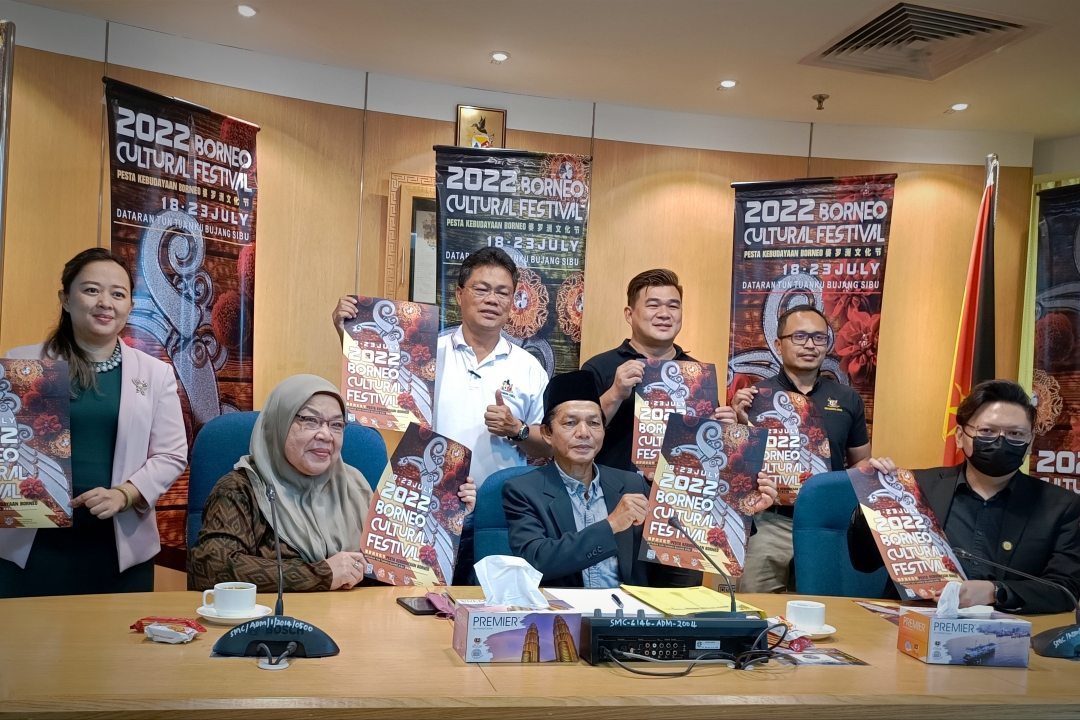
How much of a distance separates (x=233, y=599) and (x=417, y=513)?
602 millimetres

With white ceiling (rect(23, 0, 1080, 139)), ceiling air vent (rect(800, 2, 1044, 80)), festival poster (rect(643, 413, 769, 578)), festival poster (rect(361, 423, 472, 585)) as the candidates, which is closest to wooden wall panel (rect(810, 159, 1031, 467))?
white ceiling (rect(23, 0, 1080, 139))

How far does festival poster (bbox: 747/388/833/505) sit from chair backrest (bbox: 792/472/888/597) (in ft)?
1.54

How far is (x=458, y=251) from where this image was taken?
15.4 ft

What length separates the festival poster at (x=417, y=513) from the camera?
2.43m

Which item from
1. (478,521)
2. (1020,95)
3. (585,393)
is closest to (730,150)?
Answer: (1020,95)

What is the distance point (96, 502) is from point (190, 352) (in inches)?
60.2

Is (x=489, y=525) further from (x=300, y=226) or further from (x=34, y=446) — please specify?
(x=300, y=226)

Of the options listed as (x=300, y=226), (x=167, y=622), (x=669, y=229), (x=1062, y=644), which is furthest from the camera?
(x=669, y=229)

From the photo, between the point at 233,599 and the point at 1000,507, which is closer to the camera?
the point at 233,599

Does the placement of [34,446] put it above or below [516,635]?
above

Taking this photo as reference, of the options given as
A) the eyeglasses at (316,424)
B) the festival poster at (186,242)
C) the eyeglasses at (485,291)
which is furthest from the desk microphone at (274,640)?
the festival poster at (186,242)

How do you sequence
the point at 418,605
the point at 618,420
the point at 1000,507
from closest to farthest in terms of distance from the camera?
the point at 418,605
the point at 1000,507
the point at 618,420

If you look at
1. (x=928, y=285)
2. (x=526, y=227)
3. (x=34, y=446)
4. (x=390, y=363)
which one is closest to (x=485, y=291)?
(x=390, y=363)

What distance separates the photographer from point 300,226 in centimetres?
542
